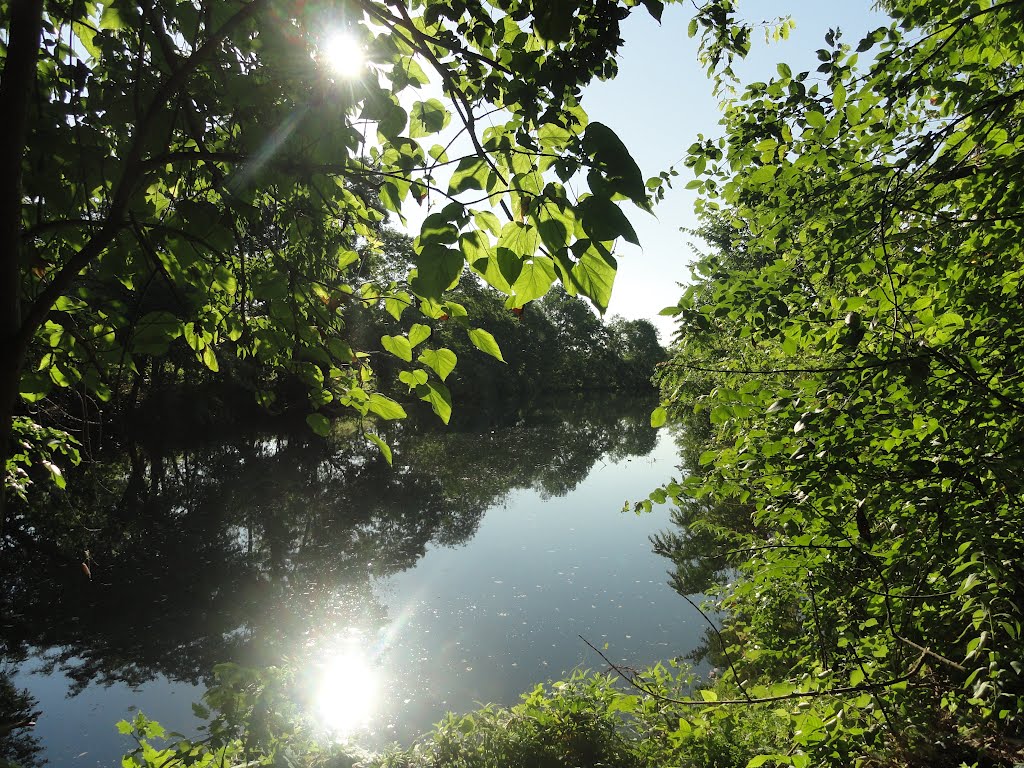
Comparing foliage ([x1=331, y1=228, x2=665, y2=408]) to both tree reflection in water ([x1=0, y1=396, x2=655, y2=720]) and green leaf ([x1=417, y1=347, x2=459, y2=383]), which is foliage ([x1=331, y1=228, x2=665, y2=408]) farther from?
green leaf ([x1=417, y1=347, x2=459, y2=383])

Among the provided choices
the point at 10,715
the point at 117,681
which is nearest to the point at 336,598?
the point at 117,681

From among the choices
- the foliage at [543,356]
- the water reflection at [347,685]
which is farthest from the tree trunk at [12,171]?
the foliage at [543,356]

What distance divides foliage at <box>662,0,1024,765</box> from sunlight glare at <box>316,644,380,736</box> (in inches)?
209

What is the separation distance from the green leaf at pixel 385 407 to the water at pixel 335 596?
2224 mm

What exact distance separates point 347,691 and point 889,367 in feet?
23.9

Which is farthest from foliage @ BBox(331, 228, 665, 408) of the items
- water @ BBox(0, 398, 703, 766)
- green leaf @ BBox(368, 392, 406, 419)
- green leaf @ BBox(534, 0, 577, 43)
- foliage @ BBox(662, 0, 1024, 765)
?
green leaf @ BBox(534, 0, 577, 43)

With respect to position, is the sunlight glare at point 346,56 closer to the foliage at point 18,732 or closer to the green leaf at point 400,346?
the green leaf at point 400,346

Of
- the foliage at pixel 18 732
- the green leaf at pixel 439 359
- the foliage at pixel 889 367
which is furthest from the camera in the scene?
the foliage at pixel 18 732

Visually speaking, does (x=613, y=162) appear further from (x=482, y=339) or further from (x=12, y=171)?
(x=12, y=171)

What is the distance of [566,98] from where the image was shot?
3.79 feet

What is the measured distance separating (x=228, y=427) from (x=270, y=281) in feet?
82.2

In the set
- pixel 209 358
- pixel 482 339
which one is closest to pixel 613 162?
pixel 482 339

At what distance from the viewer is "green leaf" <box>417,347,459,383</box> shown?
1.31m

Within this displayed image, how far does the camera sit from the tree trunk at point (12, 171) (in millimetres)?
1015
